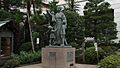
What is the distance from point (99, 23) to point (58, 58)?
407 inches

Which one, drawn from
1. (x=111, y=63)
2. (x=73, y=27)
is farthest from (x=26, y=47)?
(x=111, y=63)

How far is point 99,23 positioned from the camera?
2369 cm

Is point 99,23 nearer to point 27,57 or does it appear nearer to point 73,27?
point 73,27

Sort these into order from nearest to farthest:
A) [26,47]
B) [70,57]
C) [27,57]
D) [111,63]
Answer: [111,63], [70,57], [27,57], [26,47]

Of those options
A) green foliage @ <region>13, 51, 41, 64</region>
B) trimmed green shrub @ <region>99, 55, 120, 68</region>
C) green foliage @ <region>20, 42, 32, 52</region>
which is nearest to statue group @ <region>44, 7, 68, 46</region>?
trimmed green shrub @ <region>99, 55, 120, 68</region>

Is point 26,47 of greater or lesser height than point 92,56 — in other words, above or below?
above

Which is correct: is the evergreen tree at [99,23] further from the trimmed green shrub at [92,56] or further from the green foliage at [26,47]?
the green foliage at [26,47]

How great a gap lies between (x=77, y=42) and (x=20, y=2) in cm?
747

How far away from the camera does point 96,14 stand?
77.9ft

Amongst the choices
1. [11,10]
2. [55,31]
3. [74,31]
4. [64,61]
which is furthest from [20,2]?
[64,61]

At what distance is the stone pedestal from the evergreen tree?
29.0ft

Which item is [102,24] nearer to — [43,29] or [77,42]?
[77,42]

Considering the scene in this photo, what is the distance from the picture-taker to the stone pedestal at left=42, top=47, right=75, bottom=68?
14555 mm

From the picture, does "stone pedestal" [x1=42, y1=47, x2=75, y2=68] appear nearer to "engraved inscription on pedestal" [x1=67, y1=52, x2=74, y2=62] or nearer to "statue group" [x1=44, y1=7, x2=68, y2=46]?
"engraved inscription on pedestal" [x1=67, y1=52, x2=74, y2=62]
